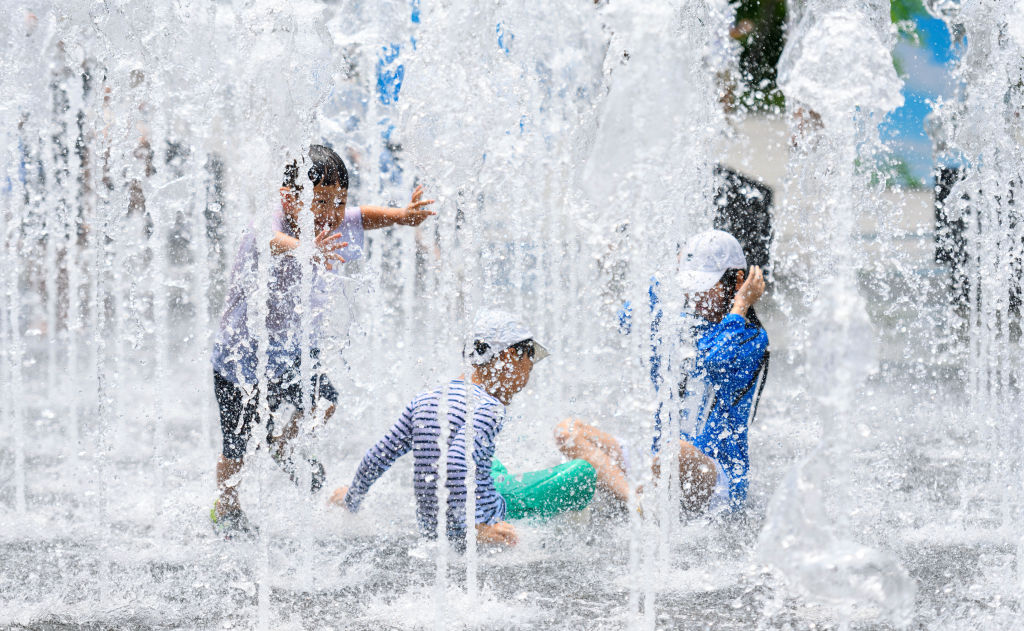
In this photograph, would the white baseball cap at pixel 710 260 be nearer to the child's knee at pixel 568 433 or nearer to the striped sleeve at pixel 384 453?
the child's knee at pixel 568 433

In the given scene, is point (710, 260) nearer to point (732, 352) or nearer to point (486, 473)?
point (732, 352)

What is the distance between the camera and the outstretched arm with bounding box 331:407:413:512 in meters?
3.38

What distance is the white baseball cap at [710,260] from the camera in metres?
3.74

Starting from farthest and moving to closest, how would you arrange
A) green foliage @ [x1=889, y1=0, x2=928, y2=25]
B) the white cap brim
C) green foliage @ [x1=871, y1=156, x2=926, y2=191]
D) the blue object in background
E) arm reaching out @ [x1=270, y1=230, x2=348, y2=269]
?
1. green foliage @ [x1=871, y1=156, x2=926, y2=191]
2. green foliage @ [x1=889, y1=0, x2=928, y2=25]
3. the blue object in background
4. the white cap brim
5. arm reaching out @ [x1=270, y1=230, x2=348, y2=269]

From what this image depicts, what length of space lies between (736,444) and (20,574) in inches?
82.7

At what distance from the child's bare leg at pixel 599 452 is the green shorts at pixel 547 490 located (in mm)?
81

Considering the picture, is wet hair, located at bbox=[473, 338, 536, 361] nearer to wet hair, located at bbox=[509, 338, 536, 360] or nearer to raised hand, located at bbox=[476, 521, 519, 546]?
wet hair, located at bbox=[509, 338, 536, 360]

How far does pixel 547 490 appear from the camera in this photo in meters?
3.60

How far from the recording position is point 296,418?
3.72 meters

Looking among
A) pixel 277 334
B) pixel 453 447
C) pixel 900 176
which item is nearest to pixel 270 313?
pixel 277 334

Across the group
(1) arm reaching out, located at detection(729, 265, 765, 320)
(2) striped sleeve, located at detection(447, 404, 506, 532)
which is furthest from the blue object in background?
(2) striped sleeve, located at detection(447, 404, 506, 532)

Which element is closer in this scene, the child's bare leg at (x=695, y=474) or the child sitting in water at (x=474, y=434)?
the child sitting in water at (x=474, y=434)

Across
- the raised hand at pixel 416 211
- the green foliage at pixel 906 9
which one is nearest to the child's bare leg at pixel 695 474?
the raised hand at pixel 416 211

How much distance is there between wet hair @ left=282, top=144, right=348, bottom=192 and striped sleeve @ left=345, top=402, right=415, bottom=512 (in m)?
0.73
